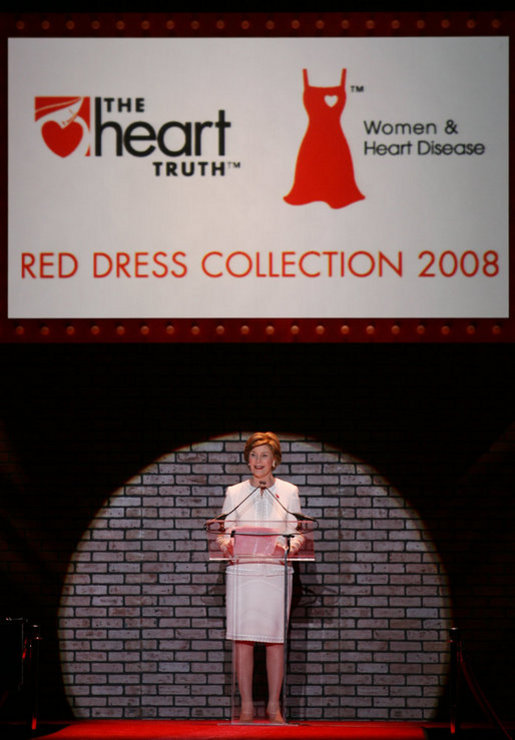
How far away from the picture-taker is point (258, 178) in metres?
6.22

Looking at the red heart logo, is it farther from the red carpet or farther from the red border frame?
the red carpet

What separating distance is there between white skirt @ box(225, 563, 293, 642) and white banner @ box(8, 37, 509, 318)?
1679 mm

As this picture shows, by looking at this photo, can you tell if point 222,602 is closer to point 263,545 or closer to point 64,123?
point 263,545

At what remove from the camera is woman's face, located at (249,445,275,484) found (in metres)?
5.66

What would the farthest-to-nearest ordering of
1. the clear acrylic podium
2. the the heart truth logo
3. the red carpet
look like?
1. the the heart truth logo
2. the red carpet
3. the clear acrylic podium

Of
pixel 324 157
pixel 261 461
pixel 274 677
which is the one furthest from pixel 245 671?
pixel 324 157

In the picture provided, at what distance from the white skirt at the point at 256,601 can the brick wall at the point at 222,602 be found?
0.74 meters

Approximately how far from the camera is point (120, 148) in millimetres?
6273

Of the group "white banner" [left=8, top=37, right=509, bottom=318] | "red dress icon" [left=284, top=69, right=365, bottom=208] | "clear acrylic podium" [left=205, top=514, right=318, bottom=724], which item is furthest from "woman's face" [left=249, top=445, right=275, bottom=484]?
"red dress icon" [left=284, top=69, right=365, bottom=208]

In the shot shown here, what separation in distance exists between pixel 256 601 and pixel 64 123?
11.0ft

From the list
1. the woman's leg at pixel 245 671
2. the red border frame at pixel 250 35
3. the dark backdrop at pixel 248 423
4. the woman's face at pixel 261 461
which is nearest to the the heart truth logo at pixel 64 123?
the red border frame at pixel 250 35

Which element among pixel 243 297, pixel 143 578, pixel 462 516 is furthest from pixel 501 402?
pixel 143 578

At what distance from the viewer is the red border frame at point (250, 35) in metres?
6.14

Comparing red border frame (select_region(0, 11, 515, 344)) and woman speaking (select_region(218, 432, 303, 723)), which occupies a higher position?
red border frame (select_region(0, 11, 515, 344))
